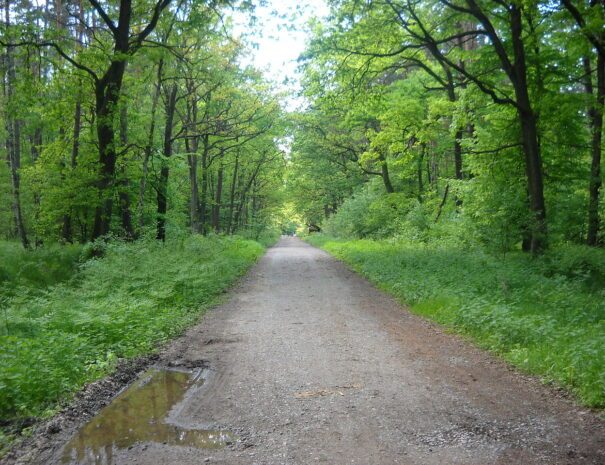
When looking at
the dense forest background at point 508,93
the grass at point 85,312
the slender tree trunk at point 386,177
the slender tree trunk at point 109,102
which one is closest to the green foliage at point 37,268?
the grass at point 85,312

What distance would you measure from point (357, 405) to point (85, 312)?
5.02m

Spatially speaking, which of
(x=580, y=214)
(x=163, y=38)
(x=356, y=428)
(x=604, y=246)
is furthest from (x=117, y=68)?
(x=604, y=246)

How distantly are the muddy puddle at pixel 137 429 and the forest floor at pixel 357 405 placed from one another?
0.10 metres

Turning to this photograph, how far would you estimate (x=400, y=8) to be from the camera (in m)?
12.8

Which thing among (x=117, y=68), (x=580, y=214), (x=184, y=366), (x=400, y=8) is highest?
(x=400, y=8)

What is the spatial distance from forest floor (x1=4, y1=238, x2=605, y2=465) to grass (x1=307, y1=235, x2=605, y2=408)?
13.0 inches

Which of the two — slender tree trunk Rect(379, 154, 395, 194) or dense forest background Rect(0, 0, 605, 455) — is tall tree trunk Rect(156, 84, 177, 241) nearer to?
dense forest background Rect(0, 0, 605, 455)

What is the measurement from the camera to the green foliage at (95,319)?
15.9 feet

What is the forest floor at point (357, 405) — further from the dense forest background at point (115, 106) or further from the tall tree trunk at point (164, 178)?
the tall tree trunk at point (164, 178)

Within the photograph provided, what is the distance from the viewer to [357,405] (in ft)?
15.6

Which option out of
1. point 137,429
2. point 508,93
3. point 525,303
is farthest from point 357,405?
point 508,93

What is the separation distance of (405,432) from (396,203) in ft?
76.9

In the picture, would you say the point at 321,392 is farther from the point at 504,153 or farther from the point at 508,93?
the point at 508,93

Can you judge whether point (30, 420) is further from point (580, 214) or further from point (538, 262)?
point (580, 214)
